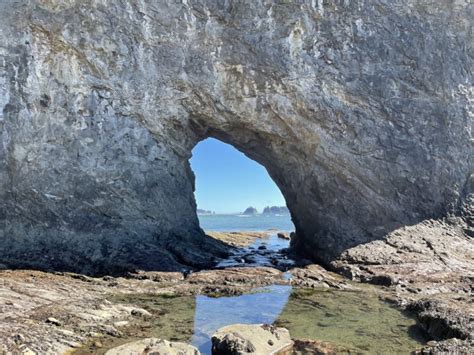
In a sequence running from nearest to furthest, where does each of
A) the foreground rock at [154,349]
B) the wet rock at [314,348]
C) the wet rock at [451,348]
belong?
the foreground rock at [154,349] → the wet rock at [451,348] → the wet rock at [314,348]

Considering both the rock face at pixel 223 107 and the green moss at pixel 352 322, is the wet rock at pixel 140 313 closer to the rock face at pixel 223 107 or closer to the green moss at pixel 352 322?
the green moss at pixel 352 322

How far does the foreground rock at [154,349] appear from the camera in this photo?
24.4 ft

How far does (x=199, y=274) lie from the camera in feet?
52.5

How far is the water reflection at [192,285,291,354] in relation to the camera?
9.54 meters

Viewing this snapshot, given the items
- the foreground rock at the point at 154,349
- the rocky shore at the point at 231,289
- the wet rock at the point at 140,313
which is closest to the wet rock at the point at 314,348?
the rocky shore at the point at 231,289

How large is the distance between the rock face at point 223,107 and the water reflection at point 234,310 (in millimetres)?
5310

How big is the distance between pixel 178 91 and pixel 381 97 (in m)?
9.97

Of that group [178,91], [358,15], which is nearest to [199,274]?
[178,91]

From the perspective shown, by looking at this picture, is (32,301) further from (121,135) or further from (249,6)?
(249,6)

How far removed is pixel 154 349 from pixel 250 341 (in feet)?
6.15

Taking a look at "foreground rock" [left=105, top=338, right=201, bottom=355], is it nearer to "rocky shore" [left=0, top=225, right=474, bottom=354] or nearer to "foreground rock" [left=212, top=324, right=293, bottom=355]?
"foreground rock" [left=212, top=324, right=293, bottom=355]

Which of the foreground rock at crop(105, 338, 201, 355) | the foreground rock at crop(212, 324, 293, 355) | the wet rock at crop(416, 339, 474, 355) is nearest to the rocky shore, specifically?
the wet rock at crop(416, 339, 474, 355)

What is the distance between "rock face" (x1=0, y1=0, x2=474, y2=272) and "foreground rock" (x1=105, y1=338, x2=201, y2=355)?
384 inches

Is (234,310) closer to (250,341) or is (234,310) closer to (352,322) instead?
(352,322)
